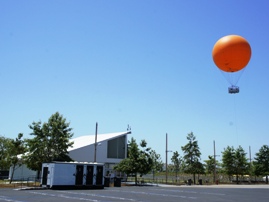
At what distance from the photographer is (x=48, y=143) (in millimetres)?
36656

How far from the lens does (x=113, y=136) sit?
5003cm

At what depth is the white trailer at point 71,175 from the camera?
2838cm

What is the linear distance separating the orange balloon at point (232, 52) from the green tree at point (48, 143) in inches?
921

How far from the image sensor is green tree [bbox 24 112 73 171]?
35906 millimetres

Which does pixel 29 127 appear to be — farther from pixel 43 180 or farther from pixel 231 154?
pixel 231 154

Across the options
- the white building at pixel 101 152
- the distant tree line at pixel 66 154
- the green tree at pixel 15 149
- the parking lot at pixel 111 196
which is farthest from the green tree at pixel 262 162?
the green tree at pixel 15 149

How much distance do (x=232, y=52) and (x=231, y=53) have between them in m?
0.08

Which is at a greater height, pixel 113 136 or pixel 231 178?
pixel 113 136

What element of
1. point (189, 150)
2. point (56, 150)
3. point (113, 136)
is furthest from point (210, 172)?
point (56, 150)

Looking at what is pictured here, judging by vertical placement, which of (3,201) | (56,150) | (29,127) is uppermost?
(29,127)

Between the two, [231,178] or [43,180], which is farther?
[231,178]

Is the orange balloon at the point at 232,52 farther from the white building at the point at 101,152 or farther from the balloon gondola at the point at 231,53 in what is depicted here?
the white building at the point at 101,152

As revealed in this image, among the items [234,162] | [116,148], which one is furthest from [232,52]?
[234,162]

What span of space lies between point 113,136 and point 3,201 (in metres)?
33.5
